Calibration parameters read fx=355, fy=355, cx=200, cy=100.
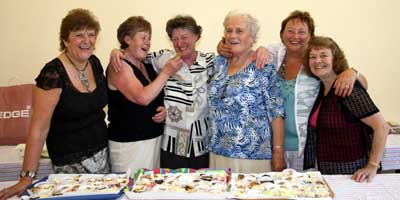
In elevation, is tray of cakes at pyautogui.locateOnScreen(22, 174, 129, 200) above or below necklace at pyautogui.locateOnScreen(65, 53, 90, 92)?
below

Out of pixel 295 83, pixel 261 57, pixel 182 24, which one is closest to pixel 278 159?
pixel 295 83

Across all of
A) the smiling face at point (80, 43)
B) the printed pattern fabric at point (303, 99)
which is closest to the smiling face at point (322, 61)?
the printed pattern fabric at point (303, 99)

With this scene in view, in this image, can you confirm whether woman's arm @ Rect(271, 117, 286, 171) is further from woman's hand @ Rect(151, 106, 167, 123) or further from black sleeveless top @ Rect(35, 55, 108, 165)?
black sleeveless top @ Rect(35, 55, 108, 165)

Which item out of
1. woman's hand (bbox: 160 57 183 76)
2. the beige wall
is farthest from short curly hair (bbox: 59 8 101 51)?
the beige wall

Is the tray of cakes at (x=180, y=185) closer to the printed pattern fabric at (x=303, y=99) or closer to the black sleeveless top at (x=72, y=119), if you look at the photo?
the black sleeveless top at (x=72, y=119)

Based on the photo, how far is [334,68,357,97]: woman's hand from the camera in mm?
1638

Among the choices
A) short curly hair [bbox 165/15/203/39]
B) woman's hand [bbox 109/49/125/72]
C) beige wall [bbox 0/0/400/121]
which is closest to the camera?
woman's hand [bbox 109/49/125/72]

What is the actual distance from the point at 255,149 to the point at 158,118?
1.86 ft

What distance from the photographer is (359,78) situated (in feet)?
5.62

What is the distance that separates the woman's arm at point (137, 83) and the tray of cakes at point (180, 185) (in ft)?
1.45

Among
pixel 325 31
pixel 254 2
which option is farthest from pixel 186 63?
pixel 325 31

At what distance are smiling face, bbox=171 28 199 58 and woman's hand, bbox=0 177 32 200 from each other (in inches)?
40.0

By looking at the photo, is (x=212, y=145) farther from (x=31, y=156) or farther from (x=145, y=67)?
(x=31, y=156)

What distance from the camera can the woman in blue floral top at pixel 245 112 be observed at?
1797mm
